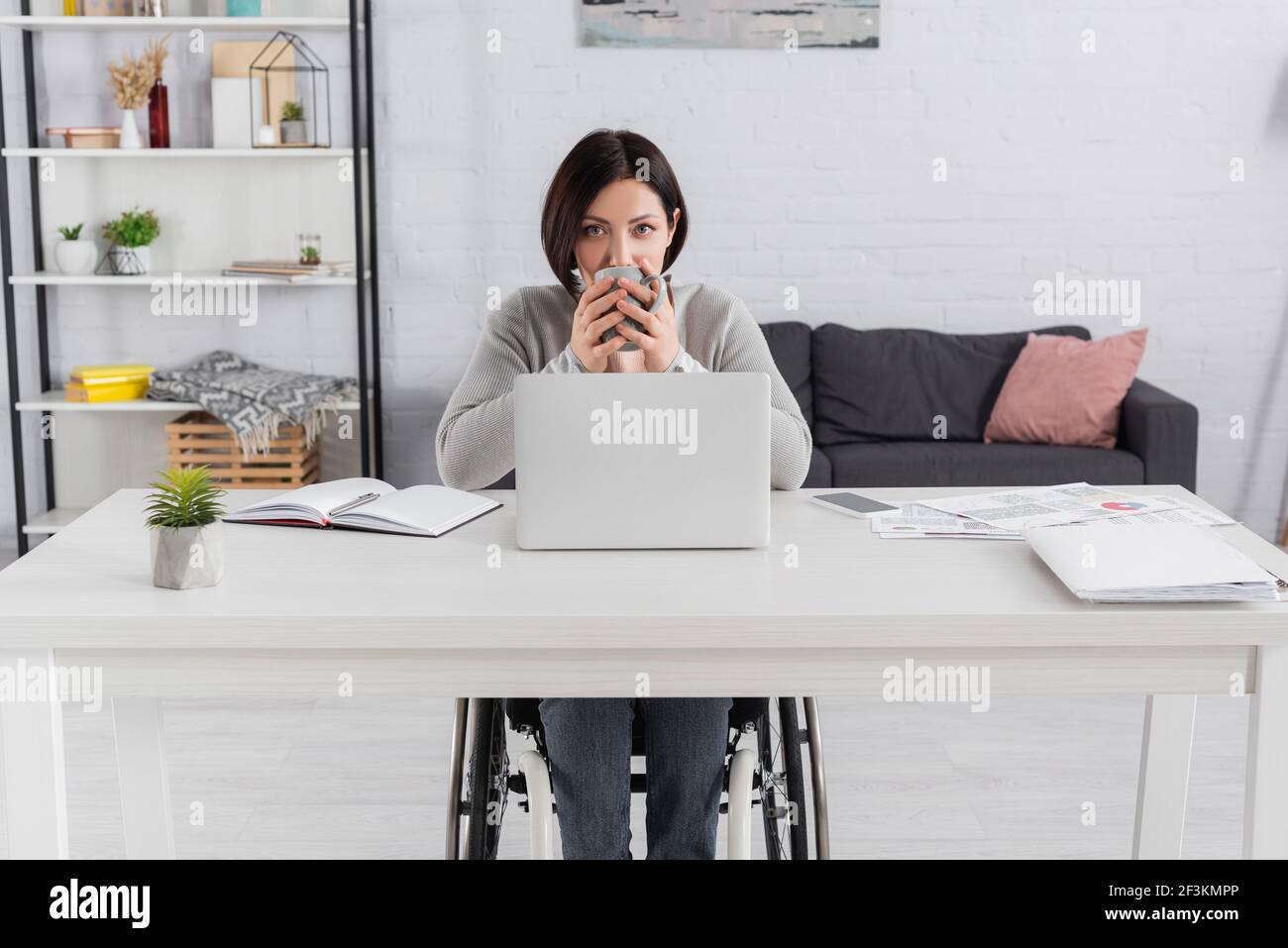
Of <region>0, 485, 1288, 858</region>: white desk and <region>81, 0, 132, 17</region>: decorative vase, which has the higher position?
<region>81, 0, 132, 17</region>: decorative vase

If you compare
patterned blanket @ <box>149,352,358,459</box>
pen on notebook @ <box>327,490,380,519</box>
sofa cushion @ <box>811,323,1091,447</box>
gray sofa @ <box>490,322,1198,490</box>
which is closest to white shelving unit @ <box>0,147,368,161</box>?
patterned blanket @ <box>149,352,358,459</box>

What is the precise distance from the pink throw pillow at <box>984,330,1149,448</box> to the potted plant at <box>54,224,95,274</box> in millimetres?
2597

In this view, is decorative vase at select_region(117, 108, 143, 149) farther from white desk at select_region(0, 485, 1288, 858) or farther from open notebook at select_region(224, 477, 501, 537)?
white desk at select_region(0, 485, 1288, 858)

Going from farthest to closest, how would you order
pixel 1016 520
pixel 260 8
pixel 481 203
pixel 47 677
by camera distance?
1. pixel 481 203
2. pixel 260 8
3. pixel 1016 520
4. pixel 47 677

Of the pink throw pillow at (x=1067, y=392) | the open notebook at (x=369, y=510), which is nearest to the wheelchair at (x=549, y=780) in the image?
the open notebook at (x=369, y=510)

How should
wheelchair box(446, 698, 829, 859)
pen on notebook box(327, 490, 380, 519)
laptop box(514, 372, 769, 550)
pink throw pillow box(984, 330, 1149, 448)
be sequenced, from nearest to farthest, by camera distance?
laptop box(514, 372, 769, 550) → wheelchair box(446, 698, 829, 859) → pen on notebook box(327, 490, 380, 519) → pink throw pillow box(984, 330, 1149, 448)

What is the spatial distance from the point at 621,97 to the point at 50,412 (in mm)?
1982

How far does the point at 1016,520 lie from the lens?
164 cm

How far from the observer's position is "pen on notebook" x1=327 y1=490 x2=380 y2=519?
1654 millimetres

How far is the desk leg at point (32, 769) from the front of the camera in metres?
1.29

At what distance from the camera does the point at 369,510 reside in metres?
1.64

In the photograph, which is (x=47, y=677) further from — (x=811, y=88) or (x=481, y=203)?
(x=811, y=88)

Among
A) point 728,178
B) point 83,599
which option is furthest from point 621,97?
point 83,599

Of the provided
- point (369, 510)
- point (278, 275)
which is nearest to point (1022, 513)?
point (369, 510)
